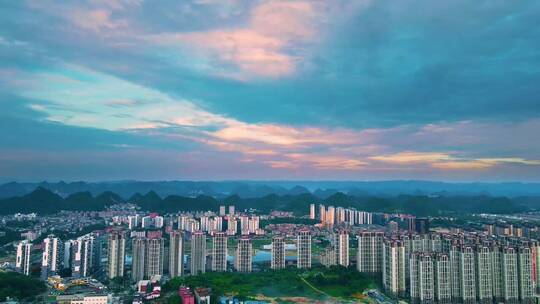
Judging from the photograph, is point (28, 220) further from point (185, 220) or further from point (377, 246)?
point (377, 246)

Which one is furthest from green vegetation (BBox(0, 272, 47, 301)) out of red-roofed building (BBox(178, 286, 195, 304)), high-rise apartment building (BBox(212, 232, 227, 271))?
high-rise apartment building (BBox(212, 232, 227, 271))

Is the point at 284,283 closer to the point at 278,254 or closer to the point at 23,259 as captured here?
the point at 278,254

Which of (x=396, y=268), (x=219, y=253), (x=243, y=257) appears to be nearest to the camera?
(x=396, y=268)

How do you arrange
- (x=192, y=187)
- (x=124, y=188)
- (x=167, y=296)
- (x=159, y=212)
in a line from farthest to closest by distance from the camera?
(x=192, y=187) < (x=124, y=188) < (x=159, y=212) < (x=167, y=296)

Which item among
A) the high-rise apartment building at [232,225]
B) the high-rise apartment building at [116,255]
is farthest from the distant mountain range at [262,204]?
the high-rise apartment building at [116,255]

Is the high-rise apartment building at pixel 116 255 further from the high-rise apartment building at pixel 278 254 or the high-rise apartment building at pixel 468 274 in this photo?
the high-rise apartment building at pixel 468 274

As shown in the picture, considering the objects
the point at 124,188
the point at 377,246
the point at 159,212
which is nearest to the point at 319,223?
the point at 159,212

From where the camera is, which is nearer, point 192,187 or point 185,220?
point 185,220

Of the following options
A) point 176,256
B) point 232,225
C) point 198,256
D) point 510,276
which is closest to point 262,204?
point 232,225
